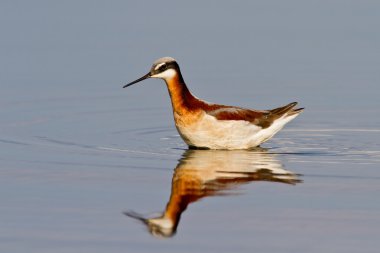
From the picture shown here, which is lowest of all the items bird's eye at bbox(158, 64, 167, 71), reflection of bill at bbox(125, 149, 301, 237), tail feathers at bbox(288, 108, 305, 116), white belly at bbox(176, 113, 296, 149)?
reflection of bill at bbox(125, 149, 301, 237)

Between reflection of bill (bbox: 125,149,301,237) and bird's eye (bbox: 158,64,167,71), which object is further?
bird's eye (bbox: 158,64,167,71)

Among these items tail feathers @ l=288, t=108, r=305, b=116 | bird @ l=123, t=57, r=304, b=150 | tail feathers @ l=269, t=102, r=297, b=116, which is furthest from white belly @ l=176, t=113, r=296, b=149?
tail feathers @ l=288, t=108, r=305, b=116

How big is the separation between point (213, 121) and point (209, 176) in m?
2.46

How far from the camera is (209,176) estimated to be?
13.7m

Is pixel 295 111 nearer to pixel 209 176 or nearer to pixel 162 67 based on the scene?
pixel 162 67

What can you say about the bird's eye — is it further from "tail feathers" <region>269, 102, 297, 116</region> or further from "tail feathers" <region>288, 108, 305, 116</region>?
"tail feathers" <region>288, 108, 305, 116</region>

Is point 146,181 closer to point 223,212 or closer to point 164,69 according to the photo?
point 223,212

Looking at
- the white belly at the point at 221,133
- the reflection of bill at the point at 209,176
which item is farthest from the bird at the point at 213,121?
the reflection of bill at the point at 209,176

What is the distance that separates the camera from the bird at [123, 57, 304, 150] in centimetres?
1608

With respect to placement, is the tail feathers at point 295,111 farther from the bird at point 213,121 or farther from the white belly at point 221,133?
the white belly at point 221,133

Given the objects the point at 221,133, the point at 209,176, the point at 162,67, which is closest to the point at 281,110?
the point at 221,133

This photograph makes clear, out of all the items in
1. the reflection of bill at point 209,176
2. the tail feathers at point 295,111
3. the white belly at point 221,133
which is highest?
the tail feathers at point 295,111

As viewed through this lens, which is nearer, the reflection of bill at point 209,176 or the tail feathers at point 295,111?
the reflection of bill at point 209,176

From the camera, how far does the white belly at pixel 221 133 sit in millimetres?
16031
